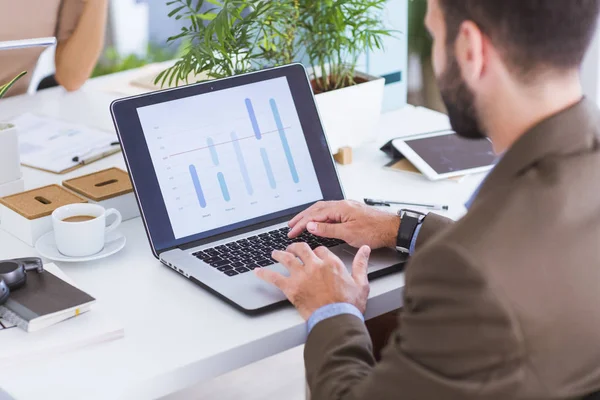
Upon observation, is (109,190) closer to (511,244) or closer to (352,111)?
(352,111)

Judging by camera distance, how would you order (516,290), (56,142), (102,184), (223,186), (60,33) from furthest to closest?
(60,33)
(56,142)
(102,184)
(223,186)
(516,290)

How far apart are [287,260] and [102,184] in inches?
19.2

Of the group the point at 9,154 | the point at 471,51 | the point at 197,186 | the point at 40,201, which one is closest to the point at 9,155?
the point at 9,154

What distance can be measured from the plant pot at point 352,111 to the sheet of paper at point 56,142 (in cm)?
49

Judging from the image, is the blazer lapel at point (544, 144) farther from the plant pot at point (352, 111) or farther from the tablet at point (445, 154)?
the plant pot at point (352, 111)

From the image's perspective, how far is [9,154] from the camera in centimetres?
166

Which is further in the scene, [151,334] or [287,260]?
[287,260]

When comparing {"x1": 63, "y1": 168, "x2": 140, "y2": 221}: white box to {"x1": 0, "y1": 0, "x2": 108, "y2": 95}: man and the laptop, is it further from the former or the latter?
{"x1": 0, "y1": 0, "x2": 108, "y2": 95}: man

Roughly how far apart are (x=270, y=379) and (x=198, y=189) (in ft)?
3.14

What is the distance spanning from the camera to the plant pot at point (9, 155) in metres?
1.63

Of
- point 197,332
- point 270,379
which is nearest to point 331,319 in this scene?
point 197,332

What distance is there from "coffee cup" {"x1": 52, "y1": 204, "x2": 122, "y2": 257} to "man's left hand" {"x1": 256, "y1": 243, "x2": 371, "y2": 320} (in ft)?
1.00

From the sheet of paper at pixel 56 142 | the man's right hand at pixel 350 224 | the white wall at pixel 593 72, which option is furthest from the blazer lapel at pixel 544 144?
the white wall at pixel 593 72

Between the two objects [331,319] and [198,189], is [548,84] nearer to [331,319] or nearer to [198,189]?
[331,319]
